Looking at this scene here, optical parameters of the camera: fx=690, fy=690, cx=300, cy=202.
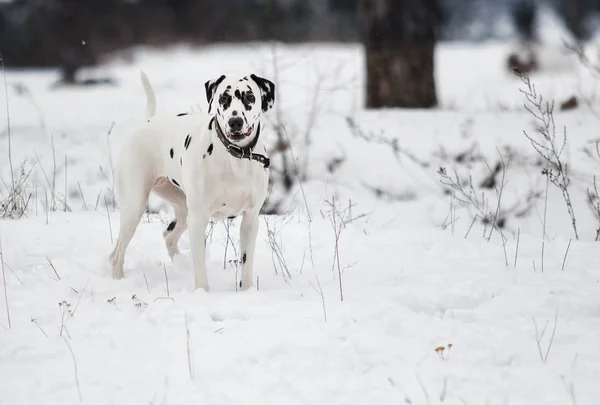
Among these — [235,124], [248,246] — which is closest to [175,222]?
[248,246]

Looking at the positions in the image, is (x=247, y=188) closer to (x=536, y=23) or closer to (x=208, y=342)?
(x=208, y=342)

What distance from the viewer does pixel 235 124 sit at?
3793mm

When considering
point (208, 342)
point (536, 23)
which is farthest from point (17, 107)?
Result: point (536, 23)

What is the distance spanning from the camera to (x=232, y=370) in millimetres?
3088

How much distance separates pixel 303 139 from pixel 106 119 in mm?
4178

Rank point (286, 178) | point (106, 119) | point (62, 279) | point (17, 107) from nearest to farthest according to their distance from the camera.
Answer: point (62, 279) → point (286, 178) → point (106, 119) → point (17, 107)

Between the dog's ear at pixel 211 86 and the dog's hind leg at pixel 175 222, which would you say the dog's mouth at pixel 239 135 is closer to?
the dog's ear at pixel 211 86

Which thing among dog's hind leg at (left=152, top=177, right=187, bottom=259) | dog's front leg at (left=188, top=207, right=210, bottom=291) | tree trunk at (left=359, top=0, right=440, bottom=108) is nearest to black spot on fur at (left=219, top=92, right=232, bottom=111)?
dog's front leg at (left=188, top=207, right=210, bottom=291)

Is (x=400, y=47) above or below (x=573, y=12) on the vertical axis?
below

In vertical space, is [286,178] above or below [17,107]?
below

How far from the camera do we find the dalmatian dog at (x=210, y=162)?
3.98m

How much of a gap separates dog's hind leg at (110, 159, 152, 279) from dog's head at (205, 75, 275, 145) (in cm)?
84

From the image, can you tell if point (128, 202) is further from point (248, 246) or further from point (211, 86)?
point (211, 86)

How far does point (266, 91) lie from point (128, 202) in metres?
1.28
